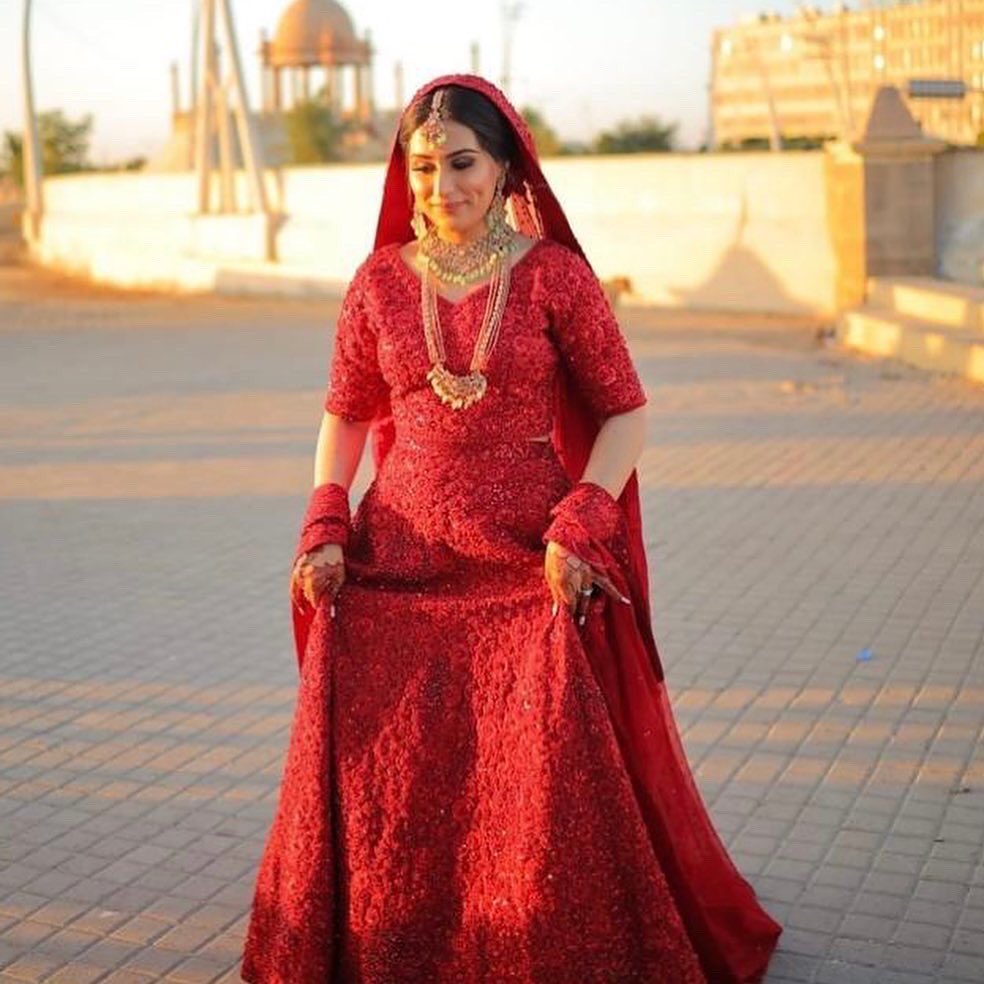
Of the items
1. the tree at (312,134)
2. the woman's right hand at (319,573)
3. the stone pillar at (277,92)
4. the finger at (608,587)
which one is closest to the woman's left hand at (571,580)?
the finger at (608,587)

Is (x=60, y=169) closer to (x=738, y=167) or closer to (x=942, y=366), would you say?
(x=738, y=167)

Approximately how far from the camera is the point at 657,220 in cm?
2052

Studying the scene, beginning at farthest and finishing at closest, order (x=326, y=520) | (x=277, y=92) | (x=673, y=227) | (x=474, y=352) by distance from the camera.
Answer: (x=277, y=92) → (x=673, y=227) → (x=326, y=520) → (x=474, y=352)

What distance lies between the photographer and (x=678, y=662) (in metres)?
5.84

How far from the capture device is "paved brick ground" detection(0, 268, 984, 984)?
3912mm

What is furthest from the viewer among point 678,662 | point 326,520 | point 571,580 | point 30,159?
point 30,159

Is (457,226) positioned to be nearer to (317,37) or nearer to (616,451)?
(616,451)

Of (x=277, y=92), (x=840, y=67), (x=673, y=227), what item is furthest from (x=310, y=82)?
(x=673, y=227)

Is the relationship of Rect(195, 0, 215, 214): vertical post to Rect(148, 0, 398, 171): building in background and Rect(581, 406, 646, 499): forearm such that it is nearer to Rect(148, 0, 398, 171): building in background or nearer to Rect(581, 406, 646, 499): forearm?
Rect(148, 0, 398, 171): building in background

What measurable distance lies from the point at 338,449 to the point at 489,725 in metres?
0.67

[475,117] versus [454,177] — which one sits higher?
[475,117]

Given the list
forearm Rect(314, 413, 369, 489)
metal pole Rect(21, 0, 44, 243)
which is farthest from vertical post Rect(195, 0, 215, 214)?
forearm Rect(314, 413, 369, 489)

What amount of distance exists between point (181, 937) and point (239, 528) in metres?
4.81

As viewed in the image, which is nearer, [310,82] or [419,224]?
[419,224]
